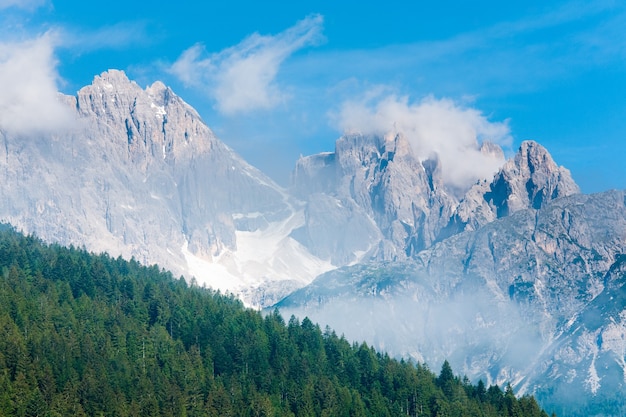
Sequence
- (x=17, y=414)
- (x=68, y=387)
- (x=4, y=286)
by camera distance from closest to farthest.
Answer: (x=17, y=414) < (x=68, y=387) < (x=4, y=286)

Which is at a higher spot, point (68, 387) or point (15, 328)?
point (15, 328)

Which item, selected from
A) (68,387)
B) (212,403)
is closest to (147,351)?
(212,403)

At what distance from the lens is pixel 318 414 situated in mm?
187625

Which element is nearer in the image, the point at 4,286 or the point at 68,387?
the point at 68,387

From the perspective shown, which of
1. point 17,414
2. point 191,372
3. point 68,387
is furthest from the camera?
point 191,372

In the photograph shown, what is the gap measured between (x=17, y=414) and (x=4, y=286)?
55.1 meters

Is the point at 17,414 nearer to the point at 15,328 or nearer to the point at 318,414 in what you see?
the point at 15,328

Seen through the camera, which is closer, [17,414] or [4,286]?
[17,414]

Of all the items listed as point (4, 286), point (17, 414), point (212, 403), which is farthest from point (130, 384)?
point (4, 286)

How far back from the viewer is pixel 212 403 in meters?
175

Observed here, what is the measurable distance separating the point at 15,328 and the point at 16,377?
17.9m

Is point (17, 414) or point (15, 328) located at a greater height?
point (15, 328)

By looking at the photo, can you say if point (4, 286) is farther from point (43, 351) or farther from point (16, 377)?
point (16, 377)

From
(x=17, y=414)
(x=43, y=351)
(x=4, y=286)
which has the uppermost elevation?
(x=4, y=286)
